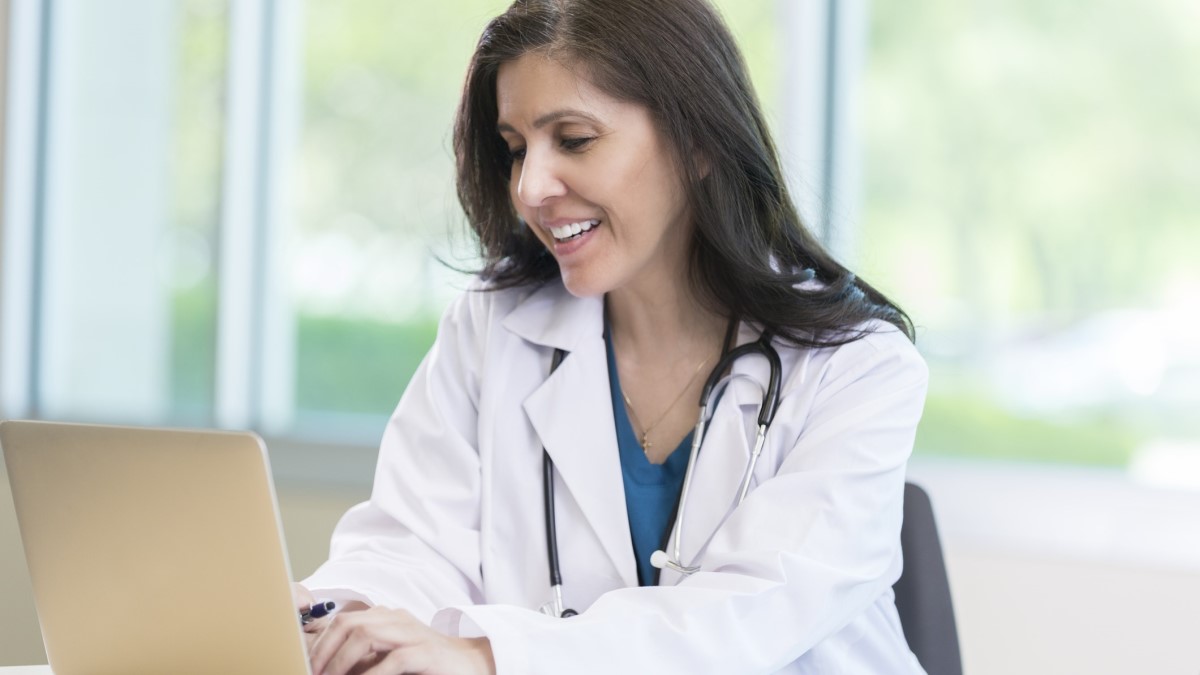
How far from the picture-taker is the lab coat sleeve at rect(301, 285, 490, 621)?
4.40ft

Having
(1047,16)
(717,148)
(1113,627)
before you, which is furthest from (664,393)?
(1047,16)

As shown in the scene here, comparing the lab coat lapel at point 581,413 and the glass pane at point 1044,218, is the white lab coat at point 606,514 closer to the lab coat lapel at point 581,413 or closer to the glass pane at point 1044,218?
the lab coat lapel at point 581,413

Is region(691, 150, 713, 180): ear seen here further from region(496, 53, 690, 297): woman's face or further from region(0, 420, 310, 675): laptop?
region(0, 420, 310, 675): laptop

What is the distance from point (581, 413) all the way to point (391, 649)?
0.53 meters

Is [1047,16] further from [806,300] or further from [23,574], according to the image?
[23,574]

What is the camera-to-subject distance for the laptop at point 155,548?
820 millimetres

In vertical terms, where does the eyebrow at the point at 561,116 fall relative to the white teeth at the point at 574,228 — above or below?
above

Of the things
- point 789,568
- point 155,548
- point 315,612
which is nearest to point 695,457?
point 789,568

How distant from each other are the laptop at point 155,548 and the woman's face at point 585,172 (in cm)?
61

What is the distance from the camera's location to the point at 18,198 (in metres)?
2.77

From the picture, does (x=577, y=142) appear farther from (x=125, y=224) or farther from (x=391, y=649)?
Result: (x=125, y=224)

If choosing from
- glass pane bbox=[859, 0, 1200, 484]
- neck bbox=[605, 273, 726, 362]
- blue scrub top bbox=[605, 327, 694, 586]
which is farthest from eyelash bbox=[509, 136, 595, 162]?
→ glass pane bbox=[859, 0, 1200, 484]

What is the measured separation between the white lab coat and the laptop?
24cm

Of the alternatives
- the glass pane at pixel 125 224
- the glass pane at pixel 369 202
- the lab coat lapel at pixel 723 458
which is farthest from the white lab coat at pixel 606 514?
the glass pane at pixel 125 224
